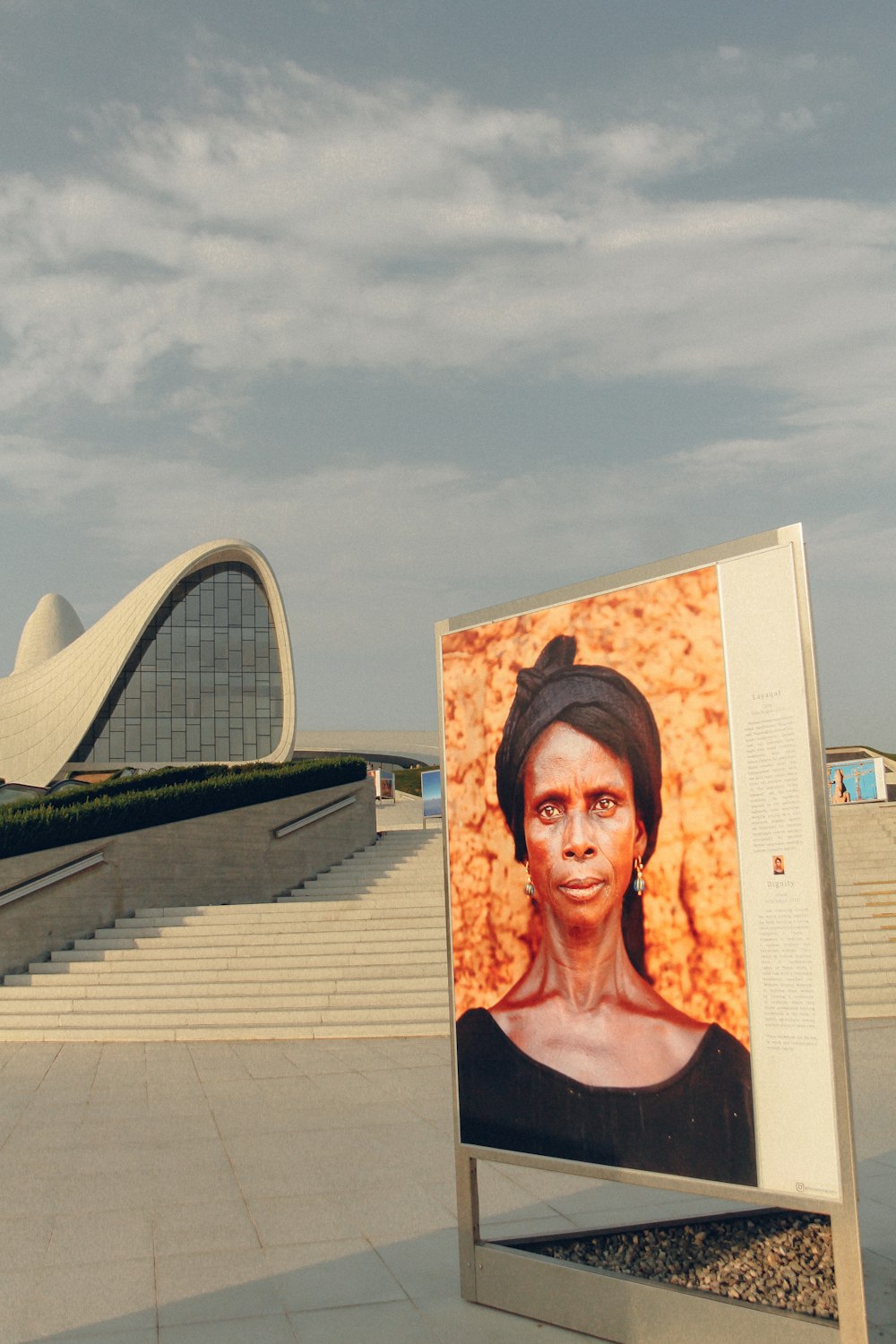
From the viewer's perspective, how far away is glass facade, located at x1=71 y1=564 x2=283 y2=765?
3919cm

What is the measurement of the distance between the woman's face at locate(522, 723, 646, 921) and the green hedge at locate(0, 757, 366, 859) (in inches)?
405

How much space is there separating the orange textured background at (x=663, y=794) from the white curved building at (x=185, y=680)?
1399 inches

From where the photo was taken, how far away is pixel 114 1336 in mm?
3547

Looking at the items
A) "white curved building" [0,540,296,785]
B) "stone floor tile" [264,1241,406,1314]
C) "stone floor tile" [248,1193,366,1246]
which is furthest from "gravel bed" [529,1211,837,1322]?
"white curved building" [0,540,296,785]

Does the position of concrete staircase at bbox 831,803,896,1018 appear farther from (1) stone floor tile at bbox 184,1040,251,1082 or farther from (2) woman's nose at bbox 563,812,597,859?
(1) stone floor tile at bbox 184,1040,251,1082

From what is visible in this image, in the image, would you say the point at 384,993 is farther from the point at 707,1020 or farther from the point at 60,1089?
the point at 707,1020

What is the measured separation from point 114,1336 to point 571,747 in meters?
2.42

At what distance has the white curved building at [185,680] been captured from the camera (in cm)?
3897

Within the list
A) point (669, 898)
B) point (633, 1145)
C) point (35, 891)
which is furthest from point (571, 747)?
point (35, 891)

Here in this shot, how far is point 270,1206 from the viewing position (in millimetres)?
4945

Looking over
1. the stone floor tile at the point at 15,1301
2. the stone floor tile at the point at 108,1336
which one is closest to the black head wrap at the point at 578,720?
the stone floor tile at the point at 108,1336

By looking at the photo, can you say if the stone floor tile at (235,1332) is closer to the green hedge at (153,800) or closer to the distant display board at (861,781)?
the green hedge at (153,800)

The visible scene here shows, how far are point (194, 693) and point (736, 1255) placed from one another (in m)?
37.4

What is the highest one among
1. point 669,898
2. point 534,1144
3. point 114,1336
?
point 669,898
